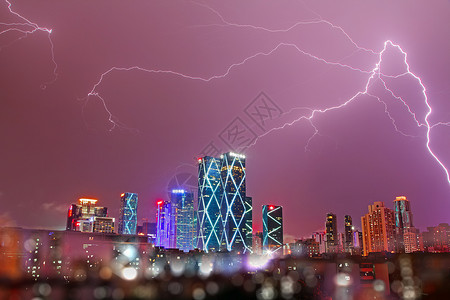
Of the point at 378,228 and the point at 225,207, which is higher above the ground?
the point at 225,207

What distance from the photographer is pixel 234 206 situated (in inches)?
2955

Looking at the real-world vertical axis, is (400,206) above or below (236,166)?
below

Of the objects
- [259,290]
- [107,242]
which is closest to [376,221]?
[107,242]

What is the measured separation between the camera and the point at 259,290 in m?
5.03

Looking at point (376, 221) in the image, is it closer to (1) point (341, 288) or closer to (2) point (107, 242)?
(2) point (107, 242)

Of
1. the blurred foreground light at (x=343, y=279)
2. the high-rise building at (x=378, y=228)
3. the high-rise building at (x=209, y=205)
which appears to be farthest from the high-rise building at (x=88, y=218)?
the blurred foreground light at (x=343, y=279)

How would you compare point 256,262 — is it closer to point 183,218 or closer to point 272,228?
point 272,228

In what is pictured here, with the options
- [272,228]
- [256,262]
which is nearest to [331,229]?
[272,228]

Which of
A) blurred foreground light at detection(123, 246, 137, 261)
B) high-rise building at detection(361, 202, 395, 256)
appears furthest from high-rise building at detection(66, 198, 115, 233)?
high-rise building at detection(361, 202, 395, 256)

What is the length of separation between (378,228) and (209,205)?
33.0 meters

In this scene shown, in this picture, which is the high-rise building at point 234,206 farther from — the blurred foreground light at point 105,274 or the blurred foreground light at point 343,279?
the blurred foreground light at point 105,274

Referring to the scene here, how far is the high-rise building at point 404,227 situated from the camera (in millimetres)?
56938

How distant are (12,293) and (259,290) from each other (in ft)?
9.79

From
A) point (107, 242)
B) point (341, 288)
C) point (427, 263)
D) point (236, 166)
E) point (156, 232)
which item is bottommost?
point (341, 288)
